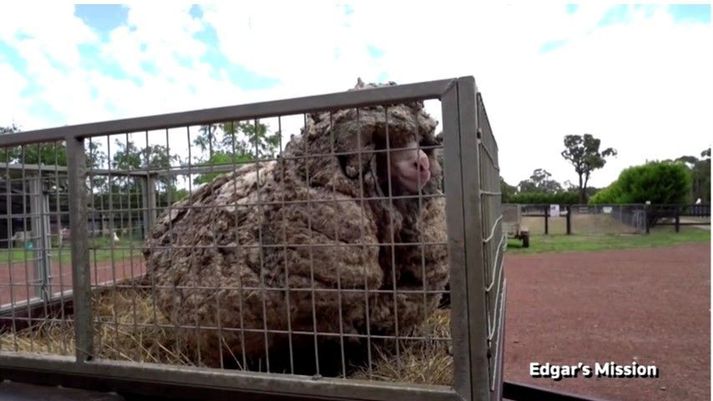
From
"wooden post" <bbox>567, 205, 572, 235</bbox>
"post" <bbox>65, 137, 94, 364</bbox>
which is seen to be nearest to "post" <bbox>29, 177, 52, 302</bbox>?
"post" <bbox>65, 137, 94, 364</bbox>

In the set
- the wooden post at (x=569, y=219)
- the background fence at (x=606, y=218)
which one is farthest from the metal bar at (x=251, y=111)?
the wooden post at (x=569, y=219)

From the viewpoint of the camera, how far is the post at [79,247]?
1907 mm

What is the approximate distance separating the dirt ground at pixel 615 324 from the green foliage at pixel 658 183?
46.4 ft

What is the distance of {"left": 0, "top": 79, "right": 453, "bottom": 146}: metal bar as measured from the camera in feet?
4.83

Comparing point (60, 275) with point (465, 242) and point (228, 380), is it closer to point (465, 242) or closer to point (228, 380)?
point (228, 380)

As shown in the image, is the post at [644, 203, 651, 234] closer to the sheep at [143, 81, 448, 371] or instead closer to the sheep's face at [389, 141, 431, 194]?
the sheep at [143, 81, 448, 371]

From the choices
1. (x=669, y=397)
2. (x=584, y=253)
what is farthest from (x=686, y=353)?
(x=584, y=253)

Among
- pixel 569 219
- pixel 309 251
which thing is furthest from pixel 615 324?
pixel 569 219

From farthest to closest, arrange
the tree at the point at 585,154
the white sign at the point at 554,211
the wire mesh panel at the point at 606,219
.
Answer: the tree at the point at 585,154 → the white sign at the point at 554,211 → the wire mesh panel at the point at 606,219

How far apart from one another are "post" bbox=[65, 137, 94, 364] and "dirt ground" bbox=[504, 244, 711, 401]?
134 inches

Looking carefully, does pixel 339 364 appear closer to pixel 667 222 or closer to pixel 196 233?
pixel 196 233

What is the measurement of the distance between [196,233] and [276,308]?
1.55 feet

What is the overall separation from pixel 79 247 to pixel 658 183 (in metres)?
26.3

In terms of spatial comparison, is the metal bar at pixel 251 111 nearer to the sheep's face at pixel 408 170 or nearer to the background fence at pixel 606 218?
the sheep's face at pixel 408 170
